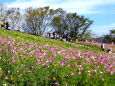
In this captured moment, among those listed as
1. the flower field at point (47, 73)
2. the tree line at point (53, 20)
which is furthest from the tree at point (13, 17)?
the flower field at point (47, 73)

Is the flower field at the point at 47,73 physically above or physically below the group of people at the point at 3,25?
below

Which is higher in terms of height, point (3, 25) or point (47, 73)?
point (3, 25)

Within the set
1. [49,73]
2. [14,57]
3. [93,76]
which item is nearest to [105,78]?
[93,76]

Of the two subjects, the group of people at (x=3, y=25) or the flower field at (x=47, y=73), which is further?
the group of people at (x=3, y=25)

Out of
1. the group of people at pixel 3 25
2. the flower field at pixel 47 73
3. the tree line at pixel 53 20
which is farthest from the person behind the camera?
the tree line at pixel 53 20

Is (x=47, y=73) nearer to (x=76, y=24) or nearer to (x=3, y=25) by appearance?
(x=3, y=25)

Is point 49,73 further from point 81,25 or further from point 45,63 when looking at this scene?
point 81,25

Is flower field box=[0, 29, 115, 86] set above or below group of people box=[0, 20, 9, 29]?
below

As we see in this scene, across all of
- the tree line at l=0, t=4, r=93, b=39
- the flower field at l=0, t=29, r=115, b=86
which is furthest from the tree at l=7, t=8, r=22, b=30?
the flower field at l=0, t=29, r=115, b=86

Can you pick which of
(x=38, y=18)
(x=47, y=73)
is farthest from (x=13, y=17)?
(x=47, y=73)

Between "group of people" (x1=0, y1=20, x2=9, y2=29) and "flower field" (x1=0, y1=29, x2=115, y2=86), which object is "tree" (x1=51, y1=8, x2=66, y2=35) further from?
"flower field" (x1=0, y1=29, x2=115, y2=86)

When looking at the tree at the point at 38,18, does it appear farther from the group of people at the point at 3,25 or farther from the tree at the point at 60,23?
the group of people at the point at 3,25

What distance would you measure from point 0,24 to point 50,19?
1353 inches

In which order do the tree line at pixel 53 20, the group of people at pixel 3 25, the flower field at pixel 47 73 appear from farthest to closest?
1. the tree line at pixel 53 20
2. the group of people at pixel 3 25
3. the flower field at pixel 47 73
